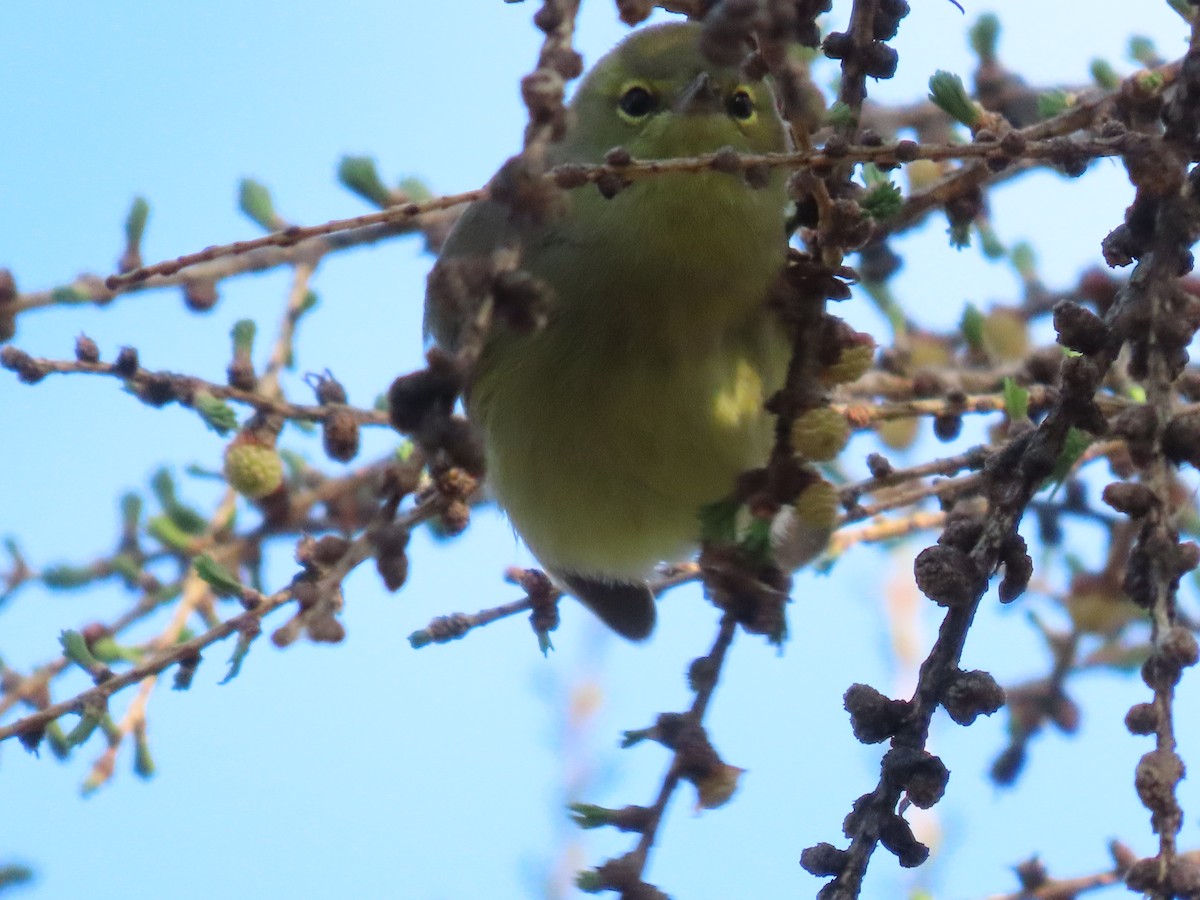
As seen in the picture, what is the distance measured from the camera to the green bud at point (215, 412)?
10.3ft

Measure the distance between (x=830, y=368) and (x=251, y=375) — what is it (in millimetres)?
1548

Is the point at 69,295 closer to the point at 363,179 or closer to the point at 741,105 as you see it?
the point at 363,179

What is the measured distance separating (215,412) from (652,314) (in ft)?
3.37

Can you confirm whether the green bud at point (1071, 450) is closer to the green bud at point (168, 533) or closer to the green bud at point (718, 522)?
the green bud at point (718, 522)

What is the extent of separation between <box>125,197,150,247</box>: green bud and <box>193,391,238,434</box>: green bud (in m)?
0.63

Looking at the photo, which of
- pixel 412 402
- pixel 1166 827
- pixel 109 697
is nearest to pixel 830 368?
pixel 1166 827

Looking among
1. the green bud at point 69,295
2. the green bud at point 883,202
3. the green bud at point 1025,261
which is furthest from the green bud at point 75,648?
the green bud at point 1025,261

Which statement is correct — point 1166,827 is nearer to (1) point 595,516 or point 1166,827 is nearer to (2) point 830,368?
(2) point 830,368

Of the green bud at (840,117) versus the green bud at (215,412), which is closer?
the green bud at (840,117)

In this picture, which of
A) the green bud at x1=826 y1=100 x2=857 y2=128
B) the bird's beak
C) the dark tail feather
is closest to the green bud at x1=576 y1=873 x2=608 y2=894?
the green bud at x1=826 y1=100 x2=857 y2=128

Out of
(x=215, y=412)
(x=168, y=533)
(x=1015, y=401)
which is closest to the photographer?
(x=1015, y=401)

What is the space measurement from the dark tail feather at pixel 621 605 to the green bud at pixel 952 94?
2.58 metres

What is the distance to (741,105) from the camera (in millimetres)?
3352

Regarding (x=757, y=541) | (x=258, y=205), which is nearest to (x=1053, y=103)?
(x=757, y=541)
